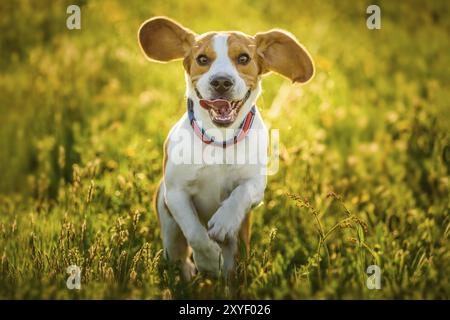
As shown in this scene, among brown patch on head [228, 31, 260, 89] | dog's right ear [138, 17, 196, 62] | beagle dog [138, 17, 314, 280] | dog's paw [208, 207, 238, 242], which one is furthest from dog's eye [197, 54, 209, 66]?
dog's paw [208, 207, 238, 242]

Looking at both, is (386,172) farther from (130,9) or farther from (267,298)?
(130,9)

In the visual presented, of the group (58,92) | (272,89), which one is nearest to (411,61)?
(272,89)

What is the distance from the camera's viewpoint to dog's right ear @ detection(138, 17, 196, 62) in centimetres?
441

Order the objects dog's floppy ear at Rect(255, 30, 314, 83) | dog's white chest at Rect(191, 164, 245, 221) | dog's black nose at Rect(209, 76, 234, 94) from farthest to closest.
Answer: dog's floppy ear at Rect(255, 30, 314, 83) < dog's white chest at Rect(191, 164, 245, 221) < dog's black nose at Rect(209, 76, 234, 94)

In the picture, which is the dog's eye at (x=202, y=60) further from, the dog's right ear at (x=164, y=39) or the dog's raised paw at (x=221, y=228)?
the dog's raised paw at (x=221, y=228)

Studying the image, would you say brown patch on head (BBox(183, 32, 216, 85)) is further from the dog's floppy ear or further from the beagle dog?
the dog's floppy ear

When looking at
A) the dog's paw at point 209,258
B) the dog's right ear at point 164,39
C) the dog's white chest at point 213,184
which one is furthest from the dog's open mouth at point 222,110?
the dog's paw at point 209,258

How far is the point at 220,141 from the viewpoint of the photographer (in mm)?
4105

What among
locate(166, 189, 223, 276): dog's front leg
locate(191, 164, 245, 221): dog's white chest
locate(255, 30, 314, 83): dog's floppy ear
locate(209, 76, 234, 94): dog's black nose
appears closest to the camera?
locate(209, 76, 234, 94): dog's black nose

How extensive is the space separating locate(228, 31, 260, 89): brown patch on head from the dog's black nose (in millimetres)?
169

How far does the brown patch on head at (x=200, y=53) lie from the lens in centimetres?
407

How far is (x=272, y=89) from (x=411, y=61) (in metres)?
2.22

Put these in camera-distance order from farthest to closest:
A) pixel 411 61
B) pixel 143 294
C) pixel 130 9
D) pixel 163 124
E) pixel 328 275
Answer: pixel 130 9 < pixel 411 61 < pixel 163 124 < pixel 328 275 < pixel 143 294

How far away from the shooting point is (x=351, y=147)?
6754 mm
